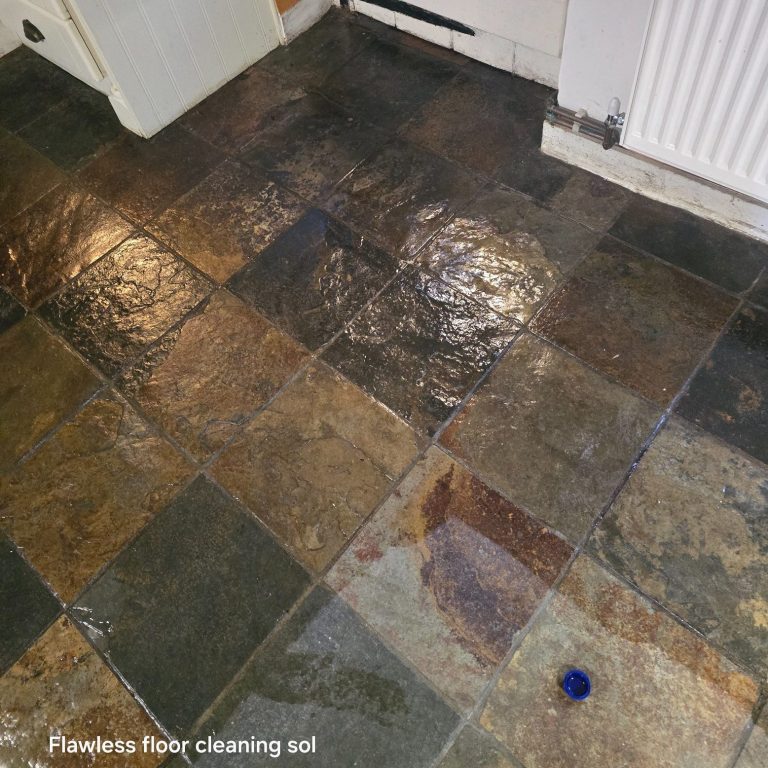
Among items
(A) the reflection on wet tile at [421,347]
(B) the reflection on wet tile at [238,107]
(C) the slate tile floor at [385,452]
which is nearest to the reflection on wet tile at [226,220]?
(C) the slate tile floor at [385,452]

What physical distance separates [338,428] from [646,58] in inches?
51.7

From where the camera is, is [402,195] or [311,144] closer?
[402,195]

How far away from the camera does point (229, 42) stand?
2.58 meters

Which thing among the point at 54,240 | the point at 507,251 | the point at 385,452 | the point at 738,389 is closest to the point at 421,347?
the point at 385,452

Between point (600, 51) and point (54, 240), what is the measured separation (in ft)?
6.57

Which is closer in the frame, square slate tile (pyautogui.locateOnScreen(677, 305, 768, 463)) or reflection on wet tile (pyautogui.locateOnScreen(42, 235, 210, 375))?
square slate tile (pyautogui.locateOnScreen(677, 305, 768, 463))

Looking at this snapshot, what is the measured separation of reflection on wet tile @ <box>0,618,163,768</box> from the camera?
1392 millimetres

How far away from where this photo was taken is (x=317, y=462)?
67.2 inches

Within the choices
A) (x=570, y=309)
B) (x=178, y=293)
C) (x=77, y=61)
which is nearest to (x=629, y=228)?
(x=570, y=309)

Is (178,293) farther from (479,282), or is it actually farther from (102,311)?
(479,282)

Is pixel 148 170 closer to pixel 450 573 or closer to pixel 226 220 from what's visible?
pixel 226 220

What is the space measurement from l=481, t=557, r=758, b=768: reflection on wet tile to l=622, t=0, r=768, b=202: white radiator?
1.19 meters

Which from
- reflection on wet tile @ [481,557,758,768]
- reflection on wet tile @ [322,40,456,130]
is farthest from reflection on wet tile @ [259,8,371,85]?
reflection on wet tile @ [481,557,758,768]

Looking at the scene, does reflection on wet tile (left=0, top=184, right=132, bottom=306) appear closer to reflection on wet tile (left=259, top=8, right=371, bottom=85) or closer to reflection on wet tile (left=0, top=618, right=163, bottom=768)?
reflection on wet tile (left=259, top=8, right=371, bottom=85)
